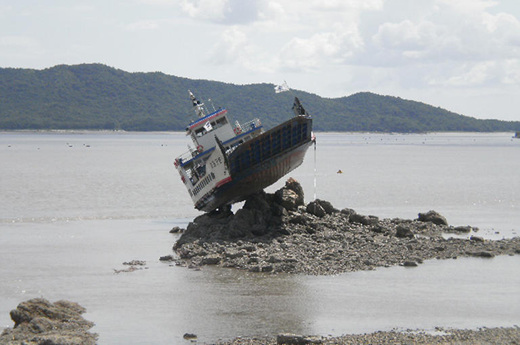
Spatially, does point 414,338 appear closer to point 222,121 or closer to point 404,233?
point 404,233

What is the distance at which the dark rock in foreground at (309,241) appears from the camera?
27.1 metres

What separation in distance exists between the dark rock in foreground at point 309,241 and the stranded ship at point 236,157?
110 centimetres

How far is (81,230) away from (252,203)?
10941 mm

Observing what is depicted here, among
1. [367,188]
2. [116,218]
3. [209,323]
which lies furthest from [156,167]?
[209,323]

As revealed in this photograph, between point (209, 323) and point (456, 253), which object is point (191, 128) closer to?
point (456, 253)

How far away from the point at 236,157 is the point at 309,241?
624cm

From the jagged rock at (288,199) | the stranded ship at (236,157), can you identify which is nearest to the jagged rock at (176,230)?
the stranded ship at (236,157)

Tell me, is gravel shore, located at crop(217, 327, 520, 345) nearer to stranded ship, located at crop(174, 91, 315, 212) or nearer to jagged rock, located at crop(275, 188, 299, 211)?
jagged rock, located at crop(275, 188, 299, 211)

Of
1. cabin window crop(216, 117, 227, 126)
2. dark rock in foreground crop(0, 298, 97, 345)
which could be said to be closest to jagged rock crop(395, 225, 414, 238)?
cabin window crop(216, 117, 227, 126)

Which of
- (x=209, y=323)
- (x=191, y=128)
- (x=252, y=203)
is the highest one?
(x=191, y=128)

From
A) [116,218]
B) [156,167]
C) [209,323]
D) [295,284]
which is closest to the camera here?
[209,323]

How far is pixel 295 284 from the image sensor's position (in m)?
24.3

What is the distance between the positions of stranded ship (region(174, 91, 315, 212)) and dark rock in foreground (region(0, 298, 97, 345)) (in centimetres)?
1477

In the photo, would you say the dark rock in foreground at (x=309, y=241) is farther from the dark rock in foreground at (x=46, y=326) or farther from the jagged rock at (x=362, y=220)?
the dark rock in foreground at (x=46, y=326)
